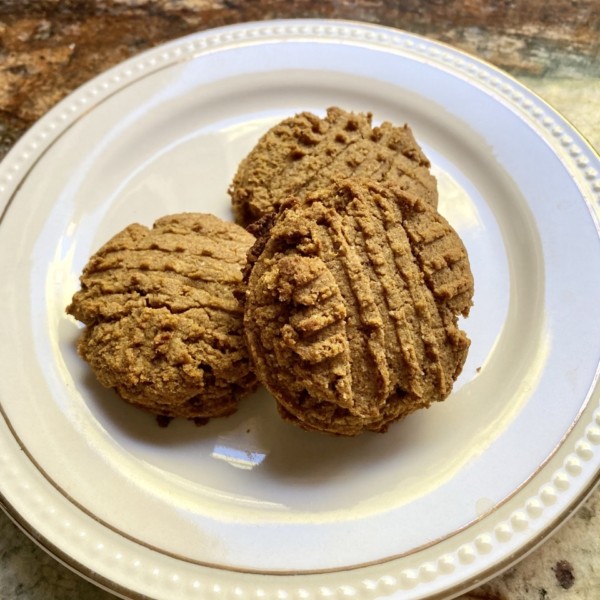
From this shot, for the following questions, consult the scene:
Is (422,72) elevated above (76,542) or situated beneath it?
elevated above

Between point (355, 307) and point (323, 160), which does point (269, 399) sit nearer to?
point (355, 307)

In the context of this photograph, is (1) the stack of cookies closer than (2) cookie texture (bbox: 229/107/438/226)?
Yes

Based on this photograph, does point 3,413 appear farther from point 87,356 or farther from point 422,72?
point 422,72

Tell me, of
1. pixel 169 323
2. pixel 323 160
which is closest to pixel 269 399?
pixel 169 323

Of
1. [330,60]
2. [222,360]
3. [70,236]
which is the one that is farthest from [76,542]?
[330,60]

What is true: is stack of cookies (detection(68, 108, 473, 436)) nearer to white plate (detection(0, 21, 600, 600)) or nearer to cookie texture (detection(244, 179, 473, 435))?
cookie texture (detection(244, 179, 473, 435))

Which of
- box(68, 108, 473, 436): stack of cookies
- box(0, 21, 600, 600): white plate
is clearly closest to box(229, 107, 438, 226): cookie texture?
box(68, 108, 473, 436): stack of cookies

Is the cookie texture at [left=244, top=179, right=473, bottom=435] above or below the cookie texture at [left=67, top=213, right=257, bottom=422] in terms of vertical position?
above
